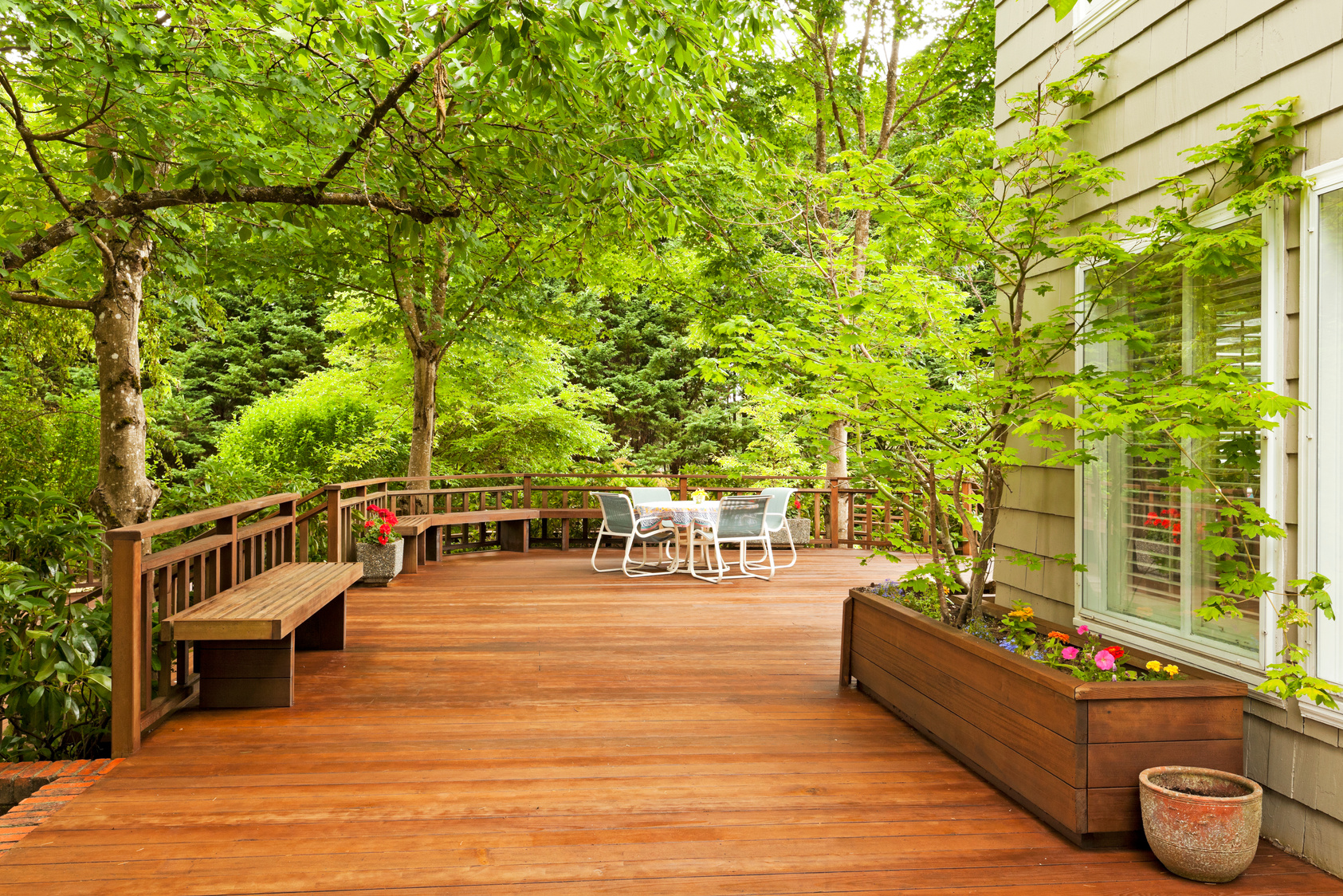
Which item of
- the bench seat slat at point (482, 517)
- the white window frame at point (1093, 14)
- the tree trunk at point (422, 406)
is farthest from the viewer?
the tree trunk at point (422, 406)

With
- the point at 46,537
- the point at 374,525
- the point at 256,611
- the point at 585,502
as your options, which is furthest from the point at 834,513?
the point at 46,537

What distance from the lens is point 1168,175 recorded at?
2.96 m

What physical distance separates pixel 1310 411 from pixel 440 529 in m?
8.07

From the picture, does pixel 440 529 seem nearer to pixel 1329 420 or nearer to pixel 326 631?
pixel 326 631

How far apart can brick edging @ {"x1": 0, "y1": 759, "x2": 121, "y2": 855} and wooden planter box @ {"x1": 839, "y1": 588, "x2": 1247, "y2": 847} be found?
298 centimetres

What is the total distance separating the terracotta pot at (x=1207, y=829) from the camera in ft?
7.13

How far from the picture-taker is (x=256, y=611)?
3488mm

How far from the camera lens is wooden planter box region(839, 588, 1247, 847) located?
234 cm

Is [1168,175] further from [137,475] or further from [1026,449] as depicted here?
[137,475]

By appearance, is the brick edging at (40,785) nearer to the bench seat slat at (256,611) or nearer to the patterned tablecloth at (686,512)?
the bench seat slat at (256,611)

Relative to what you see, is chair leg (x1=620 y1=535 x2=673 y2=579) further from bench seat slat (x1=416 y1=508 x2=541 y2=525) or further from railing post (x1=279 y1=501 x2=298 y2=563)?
railing post (x1=279 y1=501 x2=298 y2=563)

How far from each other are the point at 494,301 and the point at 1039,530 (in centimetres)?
689

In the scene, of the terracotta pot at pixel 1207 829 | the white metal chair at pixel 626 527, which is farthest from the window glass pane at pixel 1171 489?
the white metal chair at pixel 626 527

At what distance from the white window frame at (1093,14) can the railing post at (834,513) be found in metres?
6.93
